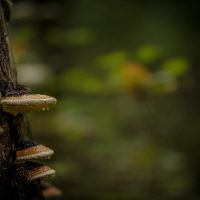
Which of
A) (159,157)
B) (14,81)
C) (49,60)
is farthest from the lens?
(49,60)

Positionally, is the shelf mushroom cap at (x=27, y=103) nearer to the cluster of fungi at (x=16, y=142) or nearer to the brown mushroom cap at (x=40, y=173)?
the cluster of fungi at (x=16, y=142)

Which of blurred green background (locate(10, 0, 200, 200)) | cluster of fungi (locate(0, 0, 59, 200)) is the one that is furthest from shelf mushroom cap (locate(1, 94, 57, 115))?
blurred green background (locate(10, 0, 200, 200))

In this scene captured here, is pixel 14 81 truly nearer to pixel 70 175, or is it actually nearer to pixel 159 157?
pixel 159 157

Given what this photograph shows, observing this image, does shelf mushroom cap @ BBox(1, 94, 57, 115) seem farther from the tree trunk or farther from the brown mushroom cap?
the brown mushroom cap

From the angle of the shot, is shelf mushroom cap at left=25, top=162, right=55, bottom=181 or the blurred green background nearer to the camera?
shelf mushroom cap at left=25, top=162, right=55, bottom=181

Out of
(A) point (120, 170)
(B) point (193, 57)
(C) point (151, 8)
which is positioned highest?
(C) point (151, 8)

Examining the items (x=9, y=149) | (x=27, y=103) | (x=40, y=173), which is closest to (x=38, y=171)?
(x=40, y=173)

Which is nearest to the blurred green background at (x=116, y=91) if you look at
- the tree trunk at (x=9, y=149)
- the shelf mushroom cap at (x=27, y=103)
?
the tree trunk at (x=9, y=149)

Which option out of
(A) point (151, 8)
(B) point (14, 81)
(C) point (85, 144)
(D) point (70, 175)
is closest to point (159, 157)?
(D) point (70, 175)
